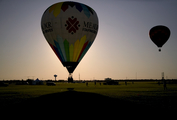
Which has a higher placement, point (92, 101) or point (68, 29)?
point (68, 29)

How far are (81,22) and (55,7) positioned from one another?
571cm

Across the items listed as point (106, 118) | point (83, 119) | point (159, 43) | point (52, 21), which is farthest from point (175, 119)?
point (159, 43)

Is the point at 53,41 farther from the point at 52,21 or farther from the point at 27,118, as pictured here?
the point at 27,118

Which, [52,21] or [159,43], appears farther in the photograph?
[159,43]

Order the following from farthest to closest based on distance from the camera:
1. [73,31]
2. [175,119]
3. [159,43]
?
[159,43]
[73,31]
[175,119]

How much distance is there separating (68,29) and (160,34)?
22751 mm

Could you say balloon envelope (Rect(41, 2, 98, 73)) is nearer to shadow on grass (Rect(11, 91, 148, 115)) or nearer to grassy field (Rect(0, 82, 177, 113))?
grassy field (Rect(0, 82, 177, 113))

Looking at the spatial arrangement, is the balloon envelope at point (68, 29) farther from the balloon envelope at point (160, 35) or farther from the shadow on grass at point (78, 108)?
the shadow on grass at point (78, 108)

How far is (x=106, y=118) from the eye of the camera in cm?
1085

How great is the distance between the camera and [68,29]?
1453 inches

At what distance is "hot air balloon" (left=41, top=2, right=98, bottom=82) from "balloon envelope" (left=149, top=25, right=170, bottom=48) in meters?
17.5

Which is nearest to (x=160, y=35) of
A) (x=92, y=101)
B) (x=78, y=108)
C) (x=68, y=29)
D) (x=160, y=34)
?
(x=160, y=34)

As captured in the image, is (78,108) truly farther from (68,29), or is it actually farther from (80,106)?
(68,29)

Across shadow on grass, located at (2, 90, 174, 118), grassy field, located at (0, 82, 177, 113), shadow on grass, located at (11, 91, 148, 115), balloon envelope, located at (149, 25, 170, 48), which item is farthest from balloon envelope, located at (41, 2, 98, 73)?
shadow on grass, located at (2, 90, 174, 118)
